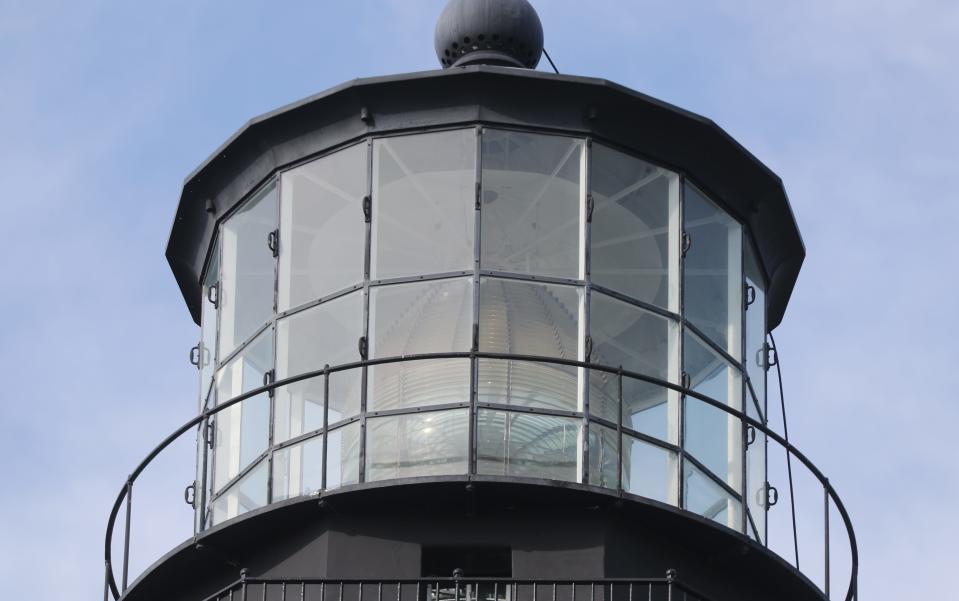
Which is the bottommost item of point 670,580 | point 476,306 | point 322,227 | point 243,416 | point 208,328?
point 670,580

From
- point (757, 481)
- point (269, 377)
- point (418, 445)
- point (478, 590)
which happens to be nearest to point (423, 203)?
point (269, 377)

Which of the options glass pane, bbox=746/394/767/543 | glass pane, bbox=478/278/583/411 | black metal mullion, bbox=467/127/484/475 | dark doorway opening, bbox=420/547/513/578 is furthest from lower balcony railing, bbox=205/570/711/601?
glass pane, bbox=746/394/767/543

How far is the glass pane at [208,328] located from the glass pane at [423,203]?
1973 millimetres

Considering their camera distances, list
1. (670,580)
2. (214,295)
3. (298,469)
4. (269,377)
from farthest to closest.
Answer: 1. (214,295)
2. (269,377)
3. (298,469)
4. (670,580)

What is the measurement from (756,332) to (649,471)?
8.60 feet

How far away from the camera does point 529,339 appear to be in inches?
877

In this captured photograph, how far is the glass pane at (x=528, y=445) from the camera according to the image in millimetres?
21562

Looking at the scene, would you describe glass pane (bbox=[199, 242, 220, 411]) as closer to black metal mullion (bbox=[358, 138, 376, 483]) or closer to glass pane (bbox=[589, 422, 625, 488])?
black metal mullion (bbox=[358, 138, 376, 483])

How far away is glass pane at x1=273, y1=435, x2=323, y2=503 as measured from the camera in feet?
71.7

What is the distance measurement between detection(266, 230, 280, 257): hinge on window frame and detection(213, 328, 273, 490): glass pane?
71cm

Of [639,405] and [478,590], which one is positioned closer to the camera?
[478,590]

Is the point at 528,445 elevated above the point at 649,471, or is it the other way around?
the point at 528,445

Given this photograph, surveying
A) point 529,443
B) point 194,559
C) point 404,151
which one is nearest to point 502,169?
point 404,151

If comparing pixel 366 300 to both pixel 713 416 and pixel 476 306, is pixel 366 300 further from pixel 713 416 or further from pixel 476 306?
pixel 713 416
